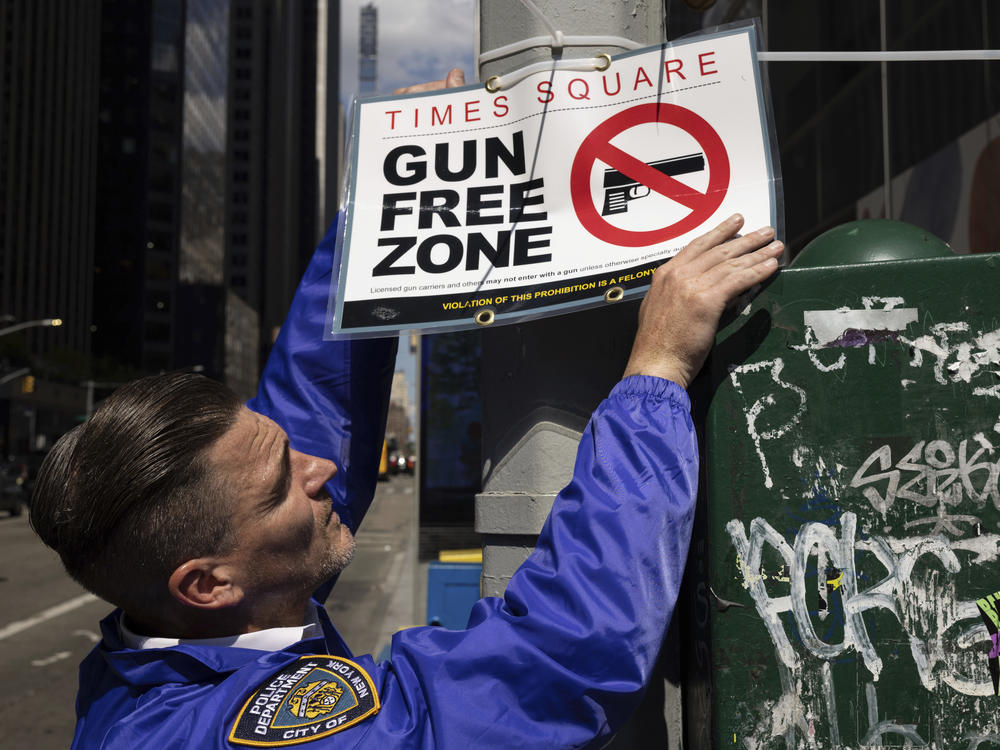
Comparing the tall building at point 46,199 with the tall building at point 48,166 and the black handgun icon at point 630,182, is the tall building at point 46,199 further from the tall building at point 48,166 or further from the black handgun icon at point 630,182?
the black handgun icon at point 630,182

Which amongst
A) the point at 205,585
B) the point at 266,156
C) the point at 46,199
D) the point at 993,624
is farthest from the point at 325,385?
the point at 266,156

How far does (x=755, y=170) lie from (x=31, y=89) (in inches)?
3060

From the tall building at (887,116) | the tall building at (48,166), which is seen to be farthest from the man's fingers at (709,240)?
the tall building at (48,166)

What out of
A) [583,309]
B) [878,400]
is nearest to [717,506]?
[878,400]

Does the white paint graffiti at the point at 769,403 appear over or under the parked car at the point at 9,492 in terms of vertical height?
over

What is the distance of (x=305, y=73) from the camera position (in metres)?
154

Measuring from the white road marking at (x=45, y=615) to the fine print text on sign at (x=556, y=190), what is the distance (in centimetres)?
1052

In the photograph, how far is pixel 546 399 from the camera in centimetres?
175

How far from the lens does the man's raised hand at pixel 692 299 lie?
1.47 meters

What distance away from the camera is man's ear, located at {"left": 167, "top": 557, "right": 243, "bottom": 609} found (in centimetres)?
151

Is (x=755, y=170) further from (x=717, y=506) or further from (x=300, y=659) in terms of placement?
(x=300, y=659)

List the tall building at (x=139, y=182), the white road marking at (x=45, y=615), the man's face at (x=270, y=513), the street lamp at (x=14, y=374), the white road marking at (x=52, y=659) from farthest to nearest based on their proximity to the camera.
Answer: the tall building at (x=139, y=182) → the street lamp at (x=14, y=374) → the white road marking at (x=45, y=615) → the white road marking at (x=52, y=659) → the man's face at (x=270, y=513)

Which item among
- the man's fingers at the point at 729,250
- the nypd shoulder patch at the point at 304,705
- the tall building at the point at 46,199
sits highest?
the tall building at the point at 46,199

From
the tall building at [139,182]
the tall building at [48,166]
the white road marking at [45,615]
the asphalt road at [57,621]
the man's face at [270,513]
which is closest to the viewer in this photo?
the man's face at [270,513]
